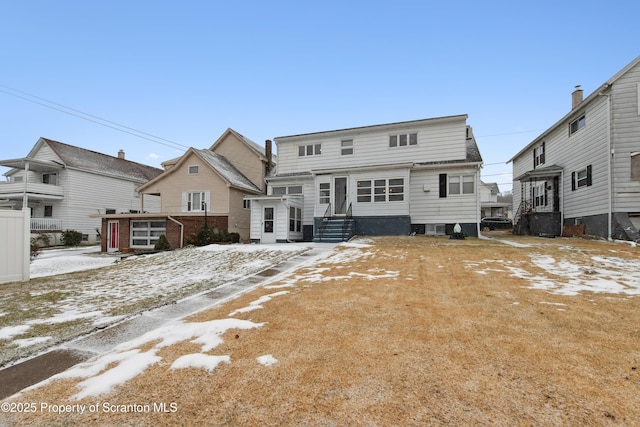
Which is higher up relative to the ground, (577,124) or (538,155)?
(577,124)

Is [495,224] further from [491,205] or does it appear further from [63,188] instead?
[63,188]

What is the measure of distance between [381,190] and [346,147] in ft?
14.5

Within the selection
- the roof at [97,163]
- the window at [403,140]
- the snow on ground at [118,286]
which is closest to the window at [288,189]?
the window at [403,140]

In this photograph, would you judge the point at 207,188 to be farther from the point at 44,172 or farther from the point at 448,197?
the point at 44,172

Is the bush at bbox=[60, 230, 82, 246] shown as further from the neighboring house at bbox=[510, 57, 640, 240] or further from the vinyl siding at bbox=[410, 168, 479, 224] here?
the neighboring house at bbox=[510, 57, 640, 240]

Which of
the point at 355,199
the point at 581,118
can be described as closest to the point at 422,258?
the point at 355,199

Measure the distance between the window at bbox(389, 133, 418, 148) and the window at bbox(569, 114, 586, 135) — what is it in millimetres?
9383

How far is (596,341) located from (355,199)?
15.5 m

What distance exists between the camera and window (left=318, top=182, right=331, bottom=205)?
19.7 metres

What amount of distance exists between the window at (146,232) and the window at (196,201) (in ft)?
7.39

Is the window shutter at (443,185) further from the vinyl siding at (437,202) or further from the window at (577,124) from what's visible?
the window at (577,124)

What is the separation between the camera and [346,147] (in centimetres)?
2116

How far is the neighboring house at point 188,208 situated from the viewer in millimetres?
21500

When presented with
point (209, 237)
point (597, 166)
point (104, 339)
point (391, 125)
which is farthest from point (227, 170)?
point (597, 166)
